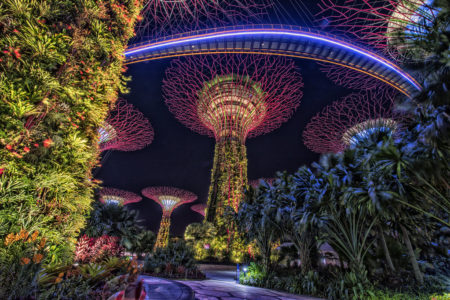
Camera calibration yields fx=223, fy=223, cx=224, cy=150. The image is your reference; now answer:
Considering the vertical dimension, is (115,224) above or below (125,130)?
below

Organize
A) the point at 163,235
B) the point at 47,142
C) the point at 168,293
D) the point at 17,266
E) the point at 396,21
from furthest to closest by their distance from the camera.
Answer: the point at 163,235 → the point at 396,21 → the point at 168,293 → the point at 47,142 → the point at 17,266

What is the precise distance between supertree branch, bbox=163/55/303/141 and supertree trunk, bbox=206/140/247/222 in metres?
1.48

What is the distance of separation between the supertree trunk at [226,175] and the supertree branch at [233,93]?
148 cm

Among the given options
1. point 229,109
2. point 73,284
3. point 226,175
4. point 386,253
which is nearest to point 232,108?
point 229,109

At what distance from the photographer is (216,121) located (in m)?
27.0

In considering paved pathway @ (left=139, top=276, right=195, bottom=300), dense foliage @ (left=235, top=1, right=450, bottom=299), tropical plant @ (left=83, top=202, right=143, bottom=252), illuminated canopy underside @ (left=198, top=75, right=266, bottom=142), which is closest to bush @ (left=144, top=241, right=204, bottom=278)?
dense foliage @ (left=235, top=1, right=450, bottom=299)

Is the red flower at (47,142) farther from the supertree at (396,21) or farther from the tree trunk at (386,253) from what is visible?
the tree trunk at (386,253)

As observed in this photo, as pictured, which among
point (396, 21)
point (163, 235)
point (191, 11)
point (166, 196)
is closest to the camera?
point (396, 21)

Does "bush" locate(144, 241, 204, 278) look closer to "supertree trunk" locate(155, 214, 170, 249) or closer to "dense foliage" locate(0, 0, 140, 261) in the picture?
"dense foliage" locate(0, 0, 140, 261)

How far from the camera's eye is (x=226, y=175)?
26.2 metres

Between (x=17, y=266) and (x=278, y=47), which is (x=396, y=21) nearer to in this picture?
(x=17, y=266)

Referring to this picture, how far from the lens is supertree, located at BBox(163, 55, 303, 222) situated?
925 inches

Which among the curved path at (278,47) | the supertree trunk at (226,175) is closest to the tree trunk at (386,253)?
the curved path at (278,47)

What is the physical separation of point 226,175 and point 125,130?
39.7ft
